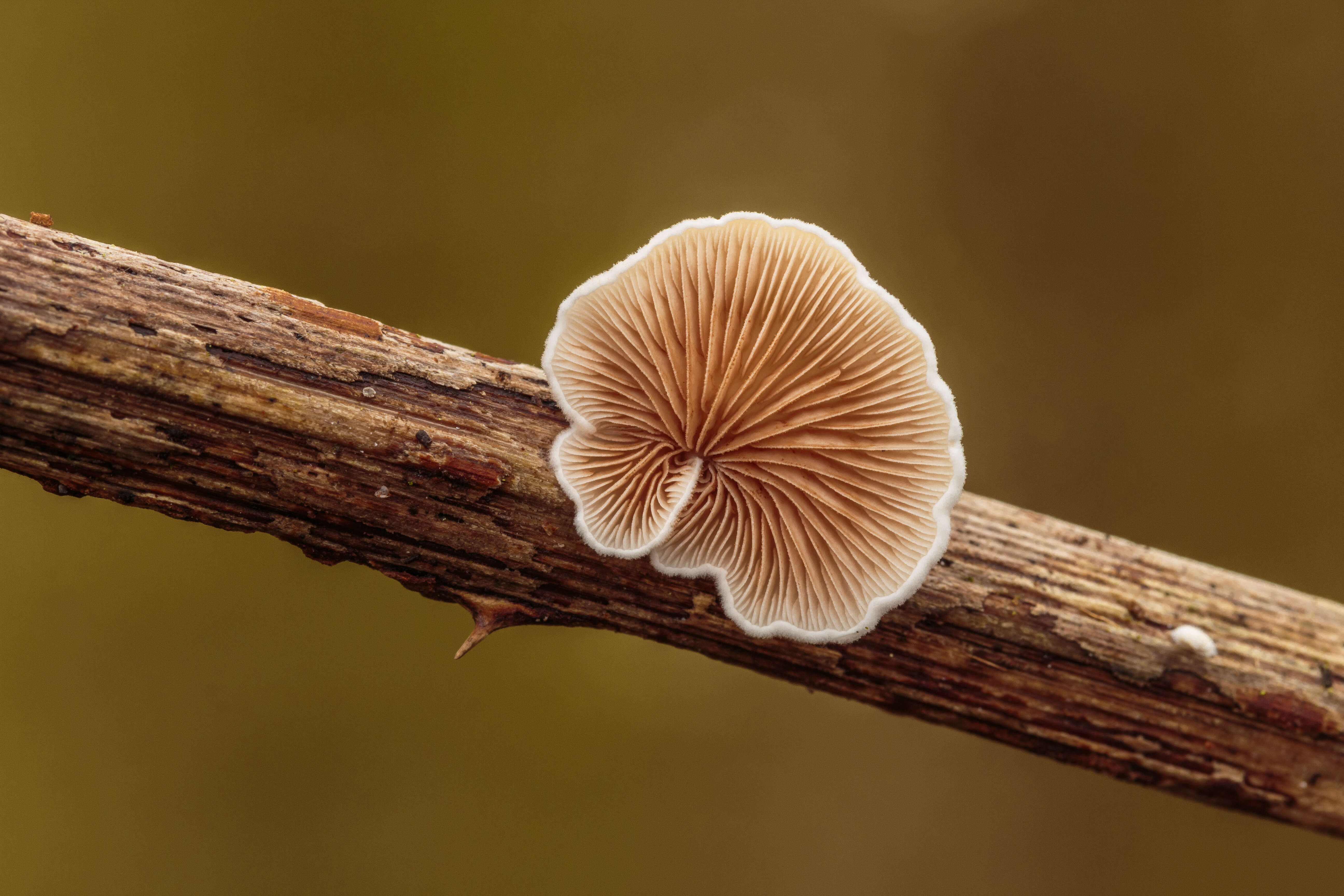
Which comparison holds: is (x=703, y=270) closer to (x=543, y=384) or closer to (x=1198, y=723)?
(x=543, y=384)

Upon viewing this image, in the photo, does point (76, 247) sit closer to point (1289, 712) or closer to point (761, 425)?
point (761, 425)

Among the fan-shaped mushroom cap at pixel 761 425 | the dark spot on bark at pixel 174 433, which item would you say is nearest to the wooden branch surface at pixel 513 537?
the dark spot on bark at pixel 174 433

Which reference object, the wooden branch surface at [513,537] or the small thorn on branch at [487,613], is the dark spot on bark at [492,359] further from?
the small thorn on branch at [487,613]

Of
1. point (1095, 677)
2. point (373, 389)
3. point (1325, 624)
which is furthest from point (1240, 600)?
point (373, 389)

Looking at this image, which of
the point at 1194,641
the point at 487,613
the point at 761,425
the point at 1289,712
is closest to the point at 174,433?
the point at 487,613

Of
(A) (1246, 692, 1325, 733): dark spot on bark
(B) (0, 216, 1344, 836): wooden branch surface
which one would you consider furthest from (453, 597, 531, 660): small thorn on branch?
(A) (1246, 692, 1325, 733): dark spot on bark
